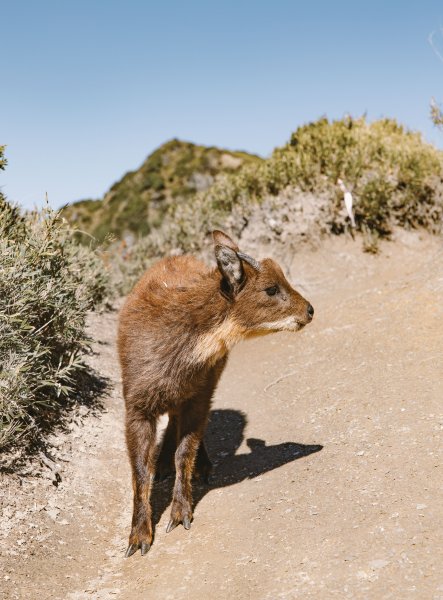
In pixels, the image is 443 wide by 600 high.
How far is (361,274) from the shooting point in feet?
35.3

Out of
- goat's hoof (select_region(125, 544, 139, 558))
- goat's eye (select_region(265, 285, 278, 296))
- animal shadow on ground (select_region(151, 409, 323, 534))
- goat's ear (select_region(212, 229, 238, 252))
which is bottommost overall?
goat's hoof (select_region(125, 544, 139, 558))

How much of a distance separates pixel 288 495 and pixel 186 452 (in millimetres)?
957

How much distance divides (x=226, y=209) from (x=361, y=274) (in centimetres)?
389

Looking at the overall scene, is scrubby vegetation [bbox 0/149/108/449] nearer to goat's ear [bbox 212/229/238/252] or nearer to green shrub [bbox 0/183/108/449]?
green shrub [bbox 0/183/108/449]

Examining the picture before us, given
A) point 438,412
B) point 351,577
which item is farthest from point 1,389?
point 438,412

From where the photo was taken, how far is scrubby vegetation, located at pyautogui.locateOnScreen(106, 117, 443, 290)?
11.6m

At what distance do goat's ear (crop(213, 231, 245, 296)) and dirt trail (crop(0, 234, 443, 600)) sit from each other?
176cm

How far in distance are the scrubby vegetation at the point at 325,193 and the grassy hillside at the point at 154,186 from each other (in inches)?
337

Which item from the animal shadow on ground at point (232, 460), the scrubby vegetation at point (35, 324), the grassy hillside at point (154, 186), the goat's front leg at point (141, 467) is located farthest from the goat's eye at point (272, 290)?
the grassy hillside at point (154, 186)

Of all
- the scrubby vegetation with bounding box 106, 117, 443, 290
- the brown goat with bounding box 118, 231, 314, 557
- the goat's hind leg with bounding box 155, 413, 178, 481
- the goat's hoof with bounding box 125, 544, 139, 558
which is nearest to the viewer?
the goat's hoof with bounding box 125, 544, 139, 558

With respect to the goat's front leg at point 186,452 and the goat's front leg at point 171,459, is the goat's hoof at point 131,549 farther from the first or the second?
the goat's front leg at point 171,459

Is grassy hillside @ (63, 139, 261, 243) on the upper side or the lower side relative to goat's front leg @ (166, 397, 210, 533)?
upper

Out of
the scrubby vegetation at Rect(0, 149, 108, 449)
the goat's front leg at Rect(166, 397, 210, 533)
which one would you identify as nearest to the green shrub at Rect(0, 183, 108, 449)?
the scrubby vegetation at Rect(0, 149, 108, 449)

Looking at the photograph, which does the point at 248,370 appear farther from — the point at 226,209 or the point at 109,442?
the point at 226,209
